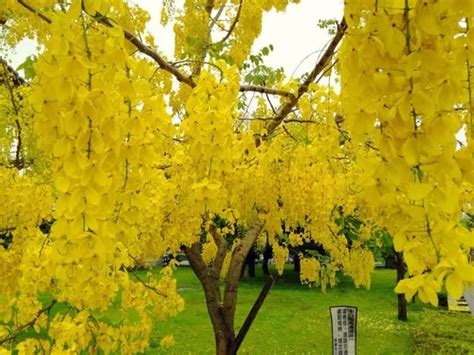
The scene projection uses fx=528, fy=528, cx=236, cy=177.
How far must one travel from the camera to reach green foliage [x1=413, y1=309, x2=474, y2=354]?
9.27 m

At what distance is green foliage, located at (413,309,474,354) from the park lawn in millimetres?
242

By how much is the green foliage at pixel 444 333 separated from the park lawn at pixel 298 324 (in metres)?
0.24

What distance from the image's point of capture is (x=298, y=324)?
12266 millimetres

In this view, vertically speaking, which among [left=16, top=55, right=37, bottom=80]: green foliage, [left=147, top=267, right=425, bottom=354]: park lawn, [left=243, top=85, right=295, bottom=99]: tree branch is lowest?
[left=147, top=267, right=425, bottom=354]: park lawn

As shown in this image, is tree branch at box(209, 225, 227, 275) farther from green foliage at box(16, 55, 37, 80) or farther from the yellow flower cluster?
the yellow flower cluster

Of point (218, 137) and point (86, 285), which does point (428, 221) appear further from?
point (218, 137)

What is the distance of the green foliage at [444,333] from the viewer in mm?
9266

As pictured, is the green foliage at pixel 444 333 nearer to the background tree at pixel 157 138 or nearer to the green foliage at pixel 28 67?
the background tree at pixel 157 138

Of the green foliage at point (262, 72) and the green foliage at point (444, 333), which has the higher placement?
the green foliage at point (262, 72)

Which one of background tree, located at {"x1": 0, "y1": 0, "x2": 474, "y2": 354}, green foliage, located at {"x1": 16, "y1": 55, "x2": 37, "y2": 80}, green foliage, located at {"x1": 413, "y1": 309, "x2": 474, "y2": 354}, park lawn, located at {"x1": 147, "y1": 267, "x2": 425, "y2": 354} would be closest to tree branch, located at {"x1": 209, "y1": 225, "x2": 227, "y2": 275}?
background tree, located at {"x1": 0, "y1": 0, "x2": 474, "y2": 354}

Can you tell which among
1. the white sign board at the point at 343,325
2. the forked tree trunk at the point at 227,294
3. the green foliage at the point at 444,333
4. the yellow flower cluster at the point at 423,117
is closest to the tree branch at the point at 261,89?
the forked tree trunk at the point at 227,294

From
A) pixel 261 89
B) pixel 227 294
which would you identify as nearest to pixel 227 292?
pixel 227 294

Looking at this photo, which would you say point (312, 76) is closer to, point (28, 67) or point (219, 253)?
point (28, 67)

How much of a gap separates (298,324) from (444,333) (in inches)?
125
